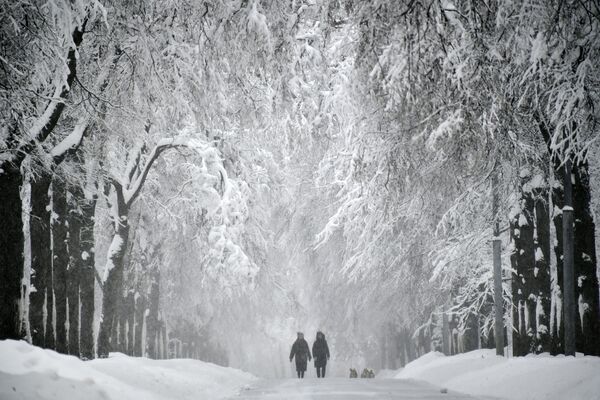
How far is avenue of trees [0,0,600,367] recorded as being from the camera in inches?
271

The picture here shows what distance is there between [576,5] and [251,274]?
14138 mm

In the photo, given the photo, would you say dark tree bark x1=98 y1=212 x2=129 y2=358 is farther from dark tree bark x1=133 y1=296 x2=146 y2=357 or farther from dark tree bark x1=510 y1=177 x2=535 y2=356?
dark tree bark x1=133 y1=296 x2=146 y2=357

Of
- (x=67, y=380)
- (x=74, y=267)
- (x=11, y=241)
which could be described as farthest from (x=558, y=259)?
(x=74, y=267)

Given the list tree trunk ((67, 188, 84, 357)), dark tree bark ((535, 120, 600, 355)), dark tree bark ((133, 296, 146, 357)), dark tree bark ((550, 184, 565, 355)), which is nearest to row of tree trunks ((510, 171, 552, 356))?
dark tree bark ((550, 184, 565, 355))

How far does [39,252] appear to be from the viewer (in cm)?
1238

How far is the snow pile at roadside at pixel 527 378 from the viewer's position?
25.9ft

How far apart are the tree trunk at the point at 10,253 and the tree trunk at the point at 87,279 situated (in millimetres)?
5651

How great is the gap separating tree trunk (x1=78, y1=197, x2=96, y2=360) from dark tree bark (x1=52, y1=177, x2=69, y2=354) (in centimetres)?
54

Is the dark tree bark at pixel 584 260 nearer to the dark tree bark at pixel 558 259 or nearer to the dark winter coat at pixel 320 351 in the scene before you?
the dark tree bark at pixel 558 259

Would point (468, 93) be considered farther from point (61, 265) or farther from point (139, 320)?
point (139, 320)

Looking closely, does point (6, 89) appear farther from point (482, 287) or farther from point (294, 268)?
point (294, 268)

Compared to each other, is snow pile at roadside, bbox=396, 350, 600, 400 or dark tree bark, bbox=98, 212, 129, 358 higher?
dark tree bark, bbox=98, 212, 129, 358

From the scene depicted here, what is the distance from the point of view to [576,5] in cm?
604

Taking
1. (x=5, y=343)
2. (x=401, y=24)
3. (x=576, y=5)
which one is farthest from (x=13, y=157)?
(x=576, y=5)
